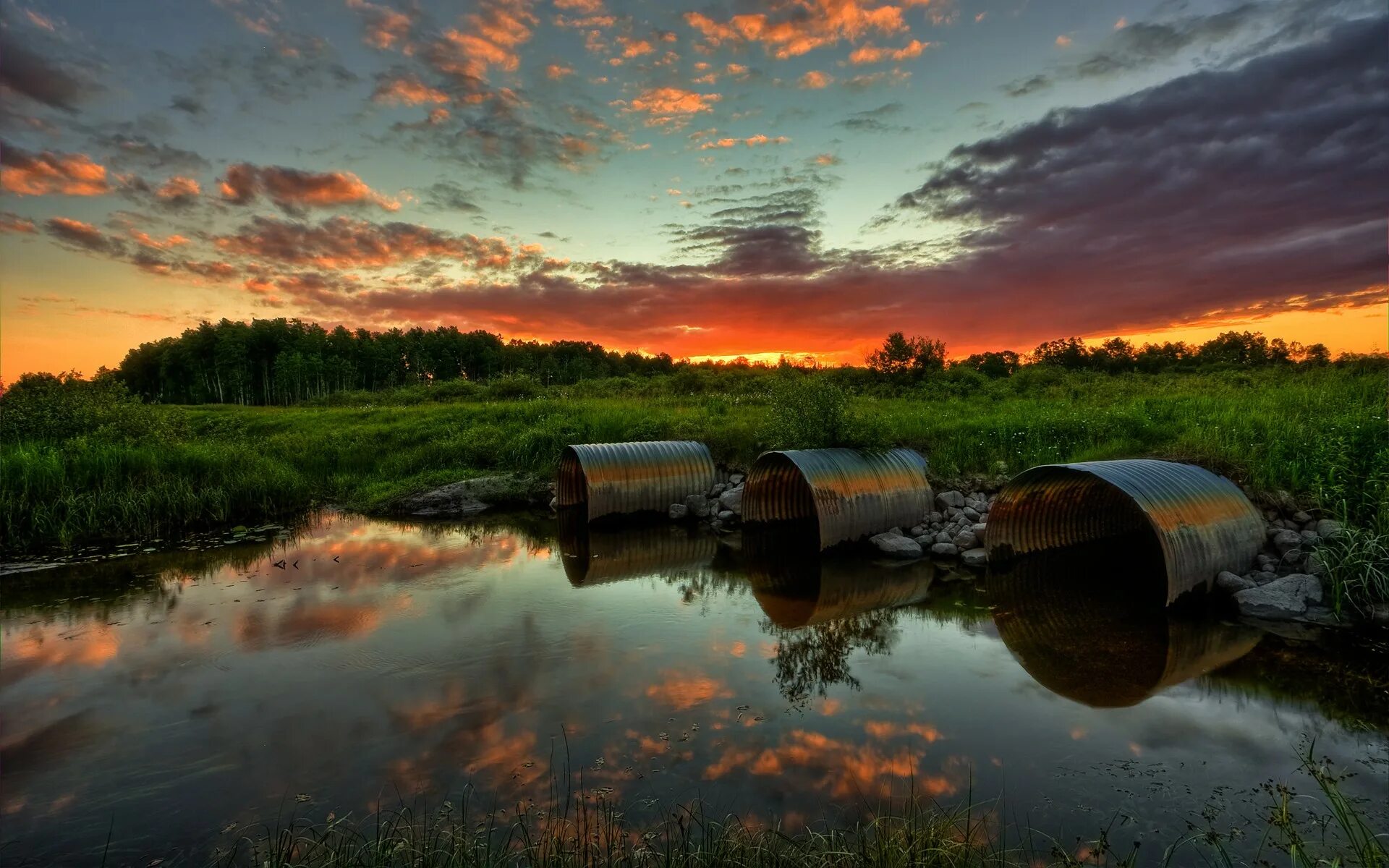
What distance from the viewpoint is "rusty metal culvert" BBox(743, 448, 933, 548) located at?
11.0 meters

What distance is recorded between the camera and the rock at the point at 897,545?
36.3ft

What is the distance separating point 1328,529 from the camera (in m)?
8.37

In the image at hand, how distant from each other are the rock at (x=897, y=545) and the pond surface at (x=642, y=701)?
0.62 m

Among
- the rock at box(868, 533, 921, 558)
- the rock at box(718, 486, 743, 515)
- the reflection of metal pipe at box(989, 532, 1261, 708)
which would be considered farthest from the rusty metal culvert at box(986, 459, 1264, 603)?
the rock at box(718, 486, 743, 515)

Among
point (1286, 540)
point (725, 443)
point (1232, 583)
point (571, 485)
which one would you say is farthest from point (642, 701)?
point (725, 443)

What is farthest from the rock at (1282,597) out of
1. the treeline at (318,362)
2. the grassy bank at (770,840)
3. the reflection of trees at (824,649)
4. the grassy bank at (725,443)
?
the treeline at (318,362)

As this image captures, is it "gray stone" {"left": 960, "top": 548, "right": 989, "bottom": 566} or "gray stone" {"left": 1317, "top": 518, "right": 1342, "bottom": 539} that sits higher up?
"gray stone" {"left": 1317, "top": 518, "right": 1342, "bottom": 539}

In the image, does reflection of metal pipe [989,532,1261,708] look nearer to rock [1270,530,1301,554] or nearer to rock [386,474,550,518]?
rock [1270,530,1301,554]

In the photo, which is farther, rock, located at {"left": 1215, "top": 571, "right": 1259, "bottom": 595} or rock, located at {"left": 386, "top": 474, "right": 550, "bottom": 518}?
rock, located at {"left": 386, "top": 474, "right": 550, "bottom": 518}

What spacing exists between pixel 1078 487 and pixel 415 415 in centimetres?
2627

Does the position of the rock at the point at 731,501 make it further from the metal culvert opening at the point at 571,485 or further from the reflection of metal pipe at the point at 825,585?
the metal culvert opening at the point at 571,485

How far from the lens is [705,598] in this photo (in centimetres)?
932

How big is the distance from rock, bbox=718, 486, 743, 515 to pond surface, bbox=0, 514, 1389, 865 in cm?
419

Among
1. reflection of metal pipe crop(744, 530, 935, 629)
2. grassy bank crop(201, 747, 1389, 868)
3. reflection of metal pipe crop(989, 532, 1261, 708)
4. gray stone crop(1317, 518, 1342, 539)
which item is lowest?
reflection of metal pipe crop(744, 530, 935, 629)
